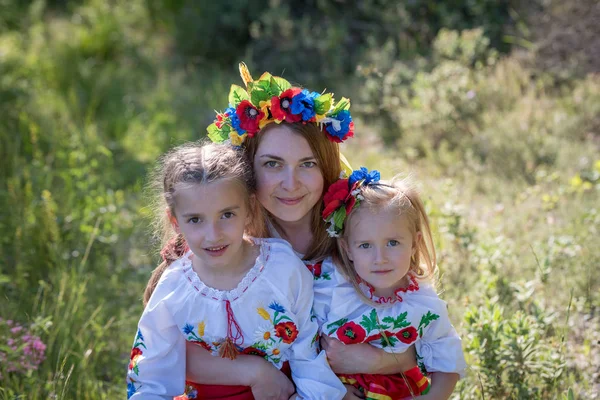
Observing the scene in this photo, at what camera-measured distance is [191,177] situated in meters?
2.48

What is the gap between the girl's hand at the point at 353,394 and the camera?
2.59 meters

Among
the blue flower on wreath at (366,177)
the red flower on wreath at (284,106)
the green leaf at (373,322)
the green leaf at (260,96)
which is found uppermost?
the green leaf at (260,96)

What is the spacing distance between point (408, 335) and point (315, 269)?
0.44 meters

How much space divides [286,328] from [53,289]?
1.86m

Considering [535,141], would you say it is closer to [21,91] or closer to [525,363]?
[525,363]

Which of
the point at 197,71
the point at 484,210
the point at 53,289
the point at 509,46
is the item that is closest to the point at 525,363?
the point at 484,210

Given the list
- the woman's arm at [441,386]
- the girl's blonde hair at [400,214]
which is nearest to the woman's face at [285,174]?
the girl's blonde hair at [400,214]

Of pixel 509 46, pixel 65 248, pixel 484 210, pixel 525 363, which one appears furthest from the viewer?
pixel 509 46

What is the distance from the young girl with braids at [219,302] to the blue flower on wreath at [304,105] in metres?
0.33

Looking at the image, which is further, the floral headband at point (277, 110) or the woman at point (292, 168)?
the floral headband at point (277, 110)

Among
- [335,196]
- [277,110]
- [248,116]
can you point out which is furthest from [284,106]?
[335,196]

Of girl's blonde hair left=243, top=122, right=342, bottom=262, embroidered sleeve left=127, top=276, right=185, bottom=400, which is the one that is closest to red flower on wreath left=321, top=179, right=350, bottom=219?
girl's blonde hair left=243, top=122, right=342, bottom=262

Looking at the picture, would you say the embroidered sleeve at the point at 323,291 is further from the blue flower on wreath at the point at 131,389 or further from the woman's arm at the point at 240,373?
the blue flower on wreath at the point at 131,389

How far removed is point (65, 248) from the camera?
166 inches
